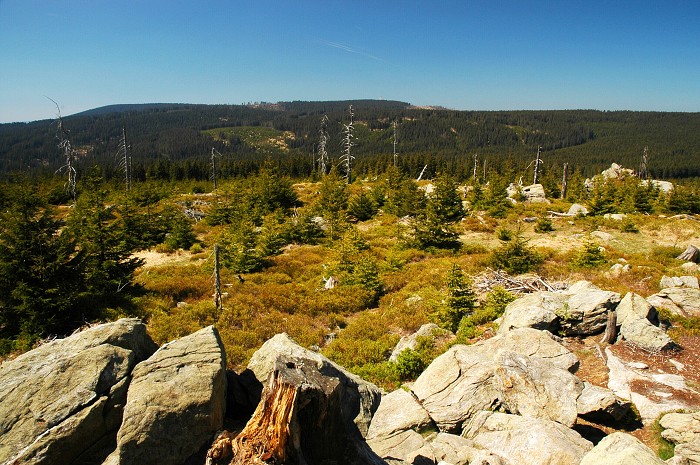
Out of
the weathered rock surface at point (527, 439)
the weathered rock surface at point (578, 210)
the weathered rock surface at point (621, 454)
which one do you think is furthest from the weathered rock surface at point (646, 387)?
the weathered rock surface at point (578, 210)

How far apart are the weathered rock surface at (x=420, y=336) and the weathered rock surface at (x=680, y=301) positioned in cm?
778

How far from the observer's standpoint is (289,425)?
4.33 m

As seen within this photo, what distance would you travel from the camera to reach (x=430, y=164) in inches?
3625

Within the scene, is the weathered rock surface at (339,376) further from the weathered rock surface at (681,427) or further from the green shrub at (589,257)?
the green shrub at (589,257)

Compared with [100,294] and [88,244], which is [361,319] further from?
[88,244]

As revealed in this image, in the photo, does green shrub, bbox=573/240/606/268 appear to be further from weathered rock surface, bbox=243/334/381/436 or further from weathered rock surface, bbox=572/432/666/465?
weathered rock surface, bbox=243/334/381/436

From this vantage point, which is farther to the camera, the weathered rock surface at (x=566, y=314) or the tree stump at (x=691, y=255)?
the tree stump at (x=691, y=255)

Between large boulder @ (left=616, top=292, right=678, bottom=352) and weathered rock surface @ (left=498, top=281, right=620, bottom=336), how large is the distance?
40 cm

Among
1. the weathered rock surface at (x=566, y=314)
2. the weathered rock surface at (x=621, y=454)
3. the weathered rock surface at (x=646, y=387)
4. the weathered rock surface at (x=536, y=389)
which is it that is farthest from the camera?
the weathered rock surface at (x=566, y=314)

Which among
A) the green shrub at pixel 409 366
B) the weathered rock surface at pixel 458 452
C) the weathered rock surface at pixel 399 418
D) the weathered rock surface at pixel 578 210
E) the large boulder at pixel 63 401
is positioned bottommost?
the green shrub at pixel 409 366

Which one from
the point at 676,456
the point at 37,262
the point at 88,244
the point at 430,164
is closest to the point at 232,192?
the point at 88,244

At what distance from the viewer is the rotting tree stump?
14.1 feet

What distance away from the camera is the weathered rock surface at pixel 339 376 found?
7400 mm

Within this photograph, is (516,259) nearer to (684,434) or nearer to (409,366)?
(409,366)
